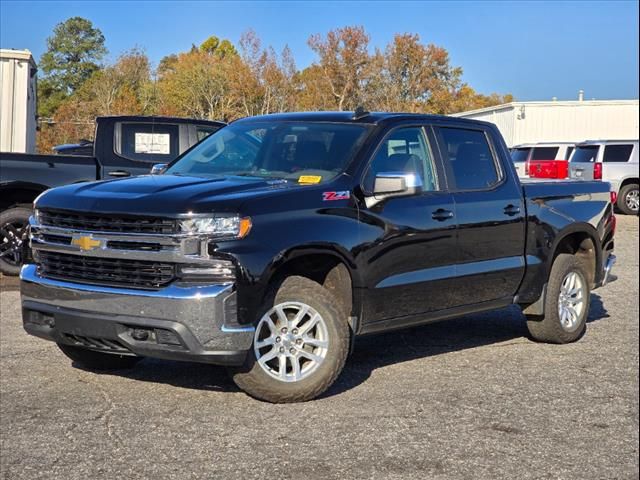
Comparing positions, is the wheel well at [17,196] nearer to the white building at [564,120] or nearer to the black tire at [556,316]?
the black tire at [556,316]

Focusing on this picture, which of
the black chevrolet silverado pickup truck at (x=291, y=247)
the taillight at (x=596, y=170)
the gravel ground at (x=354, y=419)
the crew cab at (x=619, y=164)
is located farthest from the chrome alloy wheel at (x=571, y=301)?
the crew cab at (x=619, y=164)

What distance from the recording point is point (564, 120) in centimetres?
3803

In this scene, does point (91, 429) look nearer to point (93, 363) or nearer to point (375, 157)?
point (93, 363)

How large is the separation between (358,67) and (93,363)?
64.2 feet

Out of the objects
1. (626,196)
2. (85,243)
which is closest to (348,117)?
(85,243)

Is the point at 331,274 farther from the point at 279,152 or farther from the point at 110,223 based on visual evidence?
the point at 110,223

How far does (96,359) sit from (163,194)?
1.60m

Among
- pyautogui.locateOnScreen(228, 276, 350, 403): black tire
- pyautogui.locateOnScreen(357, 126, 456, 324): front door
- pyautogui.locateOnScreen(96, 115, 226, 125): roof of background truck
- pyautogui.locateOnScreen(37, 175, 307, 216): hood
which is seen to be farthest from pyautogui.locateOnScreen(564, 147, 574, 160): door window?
pyautogui.locateOnScreen(228, 276, 350, 403): black tire

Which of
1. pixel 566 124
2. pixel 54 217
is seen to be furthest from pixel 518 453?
pixel 566 124

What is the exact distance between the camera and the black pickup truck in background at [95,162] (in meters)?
10.8

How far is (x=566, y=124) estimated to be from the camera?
38.1m

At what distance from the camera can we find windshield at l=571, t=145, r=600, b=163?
2561 cm

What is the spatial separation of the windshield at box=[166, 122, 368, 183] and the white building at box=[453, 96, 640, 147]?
30751 mm

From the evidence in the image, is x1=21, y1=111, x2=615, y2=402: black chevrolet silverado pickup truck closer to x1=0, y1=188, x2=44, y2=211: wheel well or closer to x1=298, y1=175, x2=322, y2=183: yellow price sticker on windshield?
x1=298, y1=175, x2=322, y2=183: yellow price sticker on windshield
